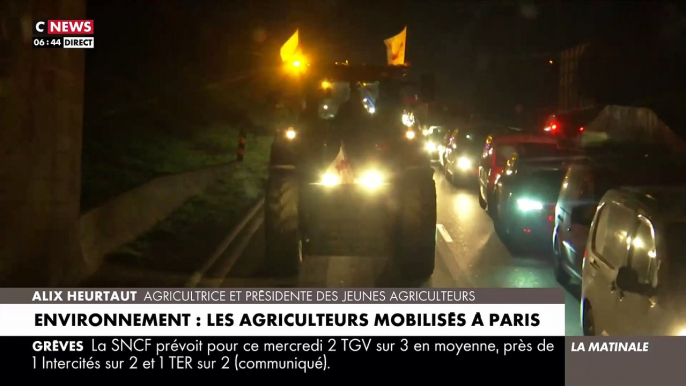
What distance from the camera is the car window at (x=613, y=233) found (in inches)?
251

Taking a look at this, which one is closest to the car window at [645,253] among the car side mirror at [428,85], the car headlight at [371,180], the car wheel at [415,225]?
the car side mirror at [428,85]

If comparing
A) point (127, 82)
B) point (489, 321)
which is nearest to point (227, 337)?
point (489, 321)

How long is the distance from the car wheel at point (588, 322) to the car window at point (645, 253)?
824mm

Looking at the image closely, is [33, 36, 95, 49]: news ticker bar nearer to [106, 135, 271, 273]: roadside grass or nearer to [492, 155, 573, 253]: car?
[106, 135, 271, 273]: roadside grass

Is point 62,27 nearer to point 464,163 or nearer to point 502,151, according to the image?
point 502,151

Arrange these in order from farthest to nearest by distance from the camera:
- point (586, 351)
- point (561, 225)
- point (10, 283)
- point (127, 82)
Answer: point (127, 82) → point (561, 225) → point (10, 283) → point (586, 351)

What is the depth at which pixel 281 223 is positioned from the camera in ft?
34.1

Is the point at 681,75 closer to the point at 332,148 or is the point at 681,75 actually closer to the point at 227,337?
the point at 332,148

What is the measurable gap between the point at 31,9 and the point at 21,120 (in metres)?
1.13

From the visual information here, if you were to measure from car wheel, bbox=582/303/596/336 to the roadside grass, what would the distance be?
18.1 ft

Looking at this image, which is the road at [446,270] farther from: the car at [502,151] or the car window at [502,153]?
the car window at [502,153]

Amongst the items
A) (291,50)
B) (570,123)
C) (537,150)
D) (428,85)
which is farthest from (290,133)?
(570,123)

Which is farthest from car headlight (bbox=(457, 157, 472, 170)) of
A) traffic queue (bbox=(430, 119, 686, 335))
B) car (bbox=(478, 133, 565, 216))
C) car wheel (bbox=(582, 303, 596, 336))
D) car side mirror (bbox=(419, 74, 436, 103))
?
car wheel (bbox=(582, 303, 596, 336))

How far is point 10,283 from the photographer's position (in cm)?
873
